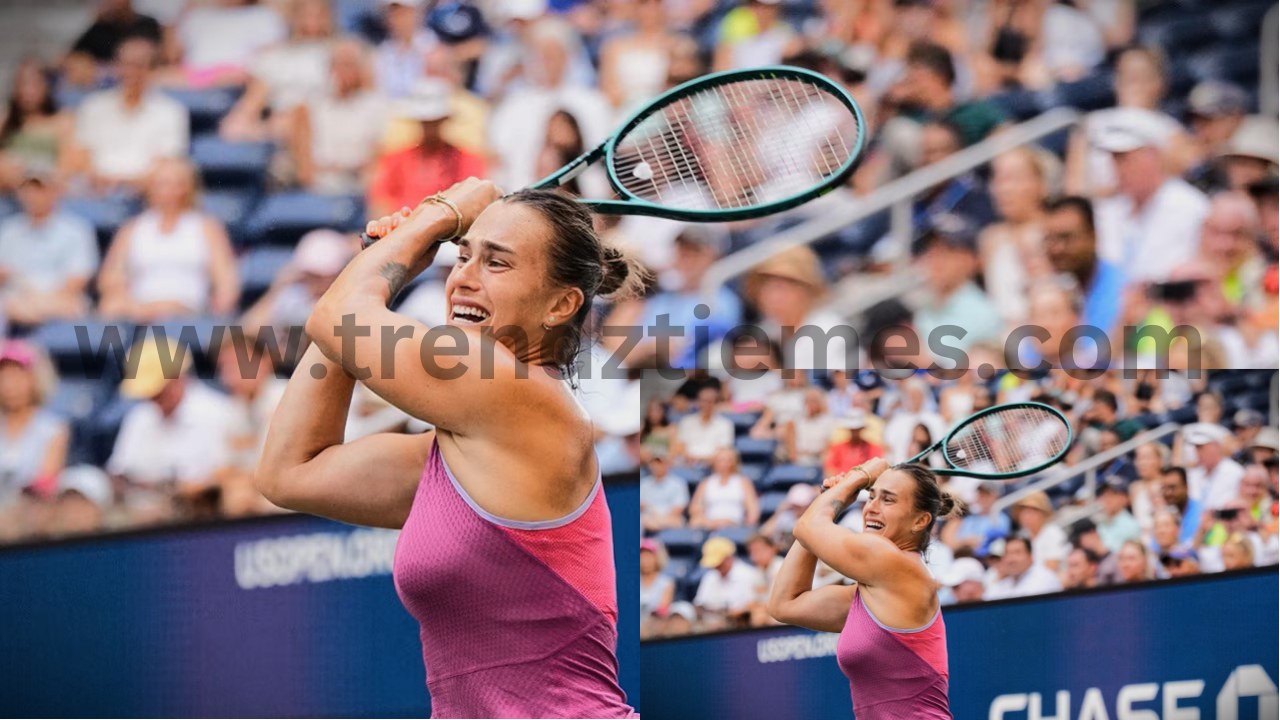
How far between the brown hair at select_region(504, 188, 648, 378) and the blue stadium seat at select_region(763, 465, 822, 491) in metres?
2.48

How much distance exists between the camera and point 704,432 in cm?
464

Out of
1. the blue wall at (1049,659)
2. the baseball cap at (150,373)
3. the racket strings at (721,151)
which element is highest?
the racket strings at (721,151)

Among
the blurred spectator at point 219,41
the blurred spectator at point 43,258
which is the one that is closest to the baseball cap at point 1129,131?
the blurred spectator at point 219,41

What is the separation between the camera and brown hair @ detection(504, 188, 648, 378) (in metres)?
2.03

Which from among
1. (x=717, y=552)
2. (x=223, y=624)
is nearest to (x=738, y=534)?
(x=717, y=552)

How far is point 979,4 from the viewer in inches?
248

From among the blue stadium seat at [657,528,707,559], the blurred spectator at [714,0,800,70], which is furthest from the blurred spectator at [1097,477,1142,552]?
the blurred spectator at [714,0,800,70]

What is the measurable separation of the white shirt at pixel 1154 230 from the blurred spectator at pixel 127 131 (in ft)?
11.6

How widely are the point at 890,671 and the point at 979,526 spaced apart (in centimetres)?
117

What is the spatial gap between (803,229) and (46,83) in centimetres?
276

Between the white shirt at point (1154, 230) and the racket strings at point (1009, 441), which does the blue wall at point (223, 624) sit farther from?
the white shirt at point (1154, 230)

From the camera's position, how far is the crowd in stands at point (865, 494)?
454cm

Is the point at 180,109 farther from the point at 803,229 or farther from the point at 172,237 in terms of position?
the point at 803,229

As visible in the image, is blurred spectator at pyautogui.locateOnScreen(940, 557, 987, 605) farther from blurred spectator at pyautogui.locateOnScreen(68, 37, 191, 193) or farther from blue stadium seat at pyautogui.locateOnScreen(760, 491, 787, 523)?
blurred spectator at pyautogui.locateOnScreen(68, 37, 191, 193)
